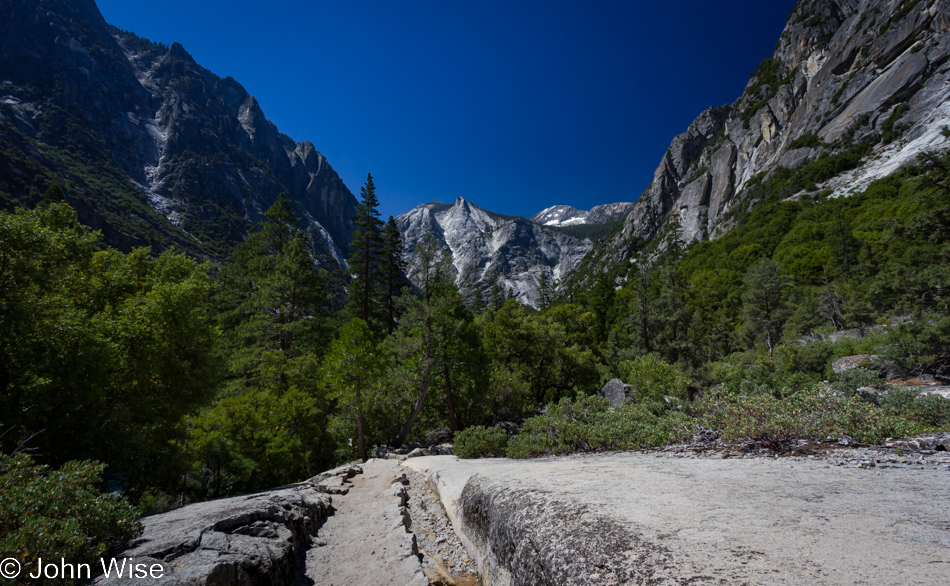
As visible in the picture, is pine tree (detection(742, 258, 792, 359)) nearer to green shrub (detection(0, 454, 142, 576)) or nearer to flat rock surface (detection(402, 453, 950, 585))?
flat rock surface (detection(402, 453, 950, 585))

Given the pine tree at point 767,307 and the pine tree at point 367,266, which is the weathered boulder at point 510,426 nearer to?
the pine tree at point 367,266

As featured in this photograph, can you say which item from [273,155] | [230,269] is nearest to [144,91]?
[273,155]

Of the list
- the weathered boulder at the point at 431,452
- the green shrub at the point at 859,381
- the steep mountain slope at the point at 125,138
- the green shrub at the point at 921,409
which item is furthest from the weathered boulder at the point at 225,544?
the steep mountain slope at the point at 125,138

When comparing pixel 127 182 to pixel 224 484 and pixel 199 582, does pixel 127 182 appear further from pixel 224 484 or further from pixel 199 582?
pixel 199 582

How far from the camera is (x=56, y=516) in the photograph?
382cm

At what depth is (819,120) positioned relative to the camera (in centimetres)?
6500

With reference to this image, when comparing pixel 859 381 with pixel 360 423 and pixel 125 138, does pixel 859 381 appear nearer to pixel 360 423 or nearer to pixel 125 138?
pixel 360 423

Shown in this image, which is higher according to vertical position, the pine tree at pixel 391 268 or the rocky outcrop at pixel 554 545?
the pine tree at pixel 391 268

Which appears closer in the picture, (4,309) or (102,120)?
(4,309)

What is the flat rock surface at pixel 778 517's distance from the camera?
2.07 m

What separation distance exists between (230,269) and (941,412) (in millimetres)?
29576

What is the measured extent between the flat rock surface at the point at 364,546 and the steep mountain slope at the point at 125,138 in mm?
74915

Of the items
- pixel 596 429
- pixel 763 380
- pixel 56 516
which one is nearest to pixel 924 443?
pixel 596 429

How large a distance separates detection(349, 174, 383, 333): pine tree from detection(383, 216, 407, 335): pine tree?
0.73 m
